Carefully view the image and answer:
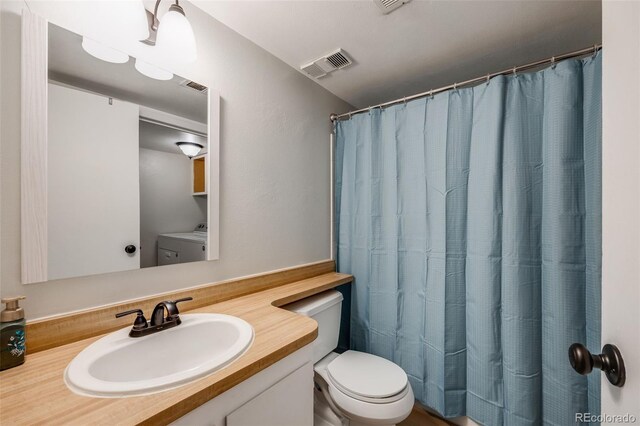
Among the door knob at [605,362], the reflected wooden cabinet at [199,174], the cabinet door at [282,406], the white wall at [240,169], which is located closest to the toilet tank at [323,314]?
the white wall at [240,169]

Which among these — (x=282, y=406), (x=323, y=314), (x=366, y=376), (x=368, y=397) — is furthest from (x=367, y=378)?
(x=282, y=406)

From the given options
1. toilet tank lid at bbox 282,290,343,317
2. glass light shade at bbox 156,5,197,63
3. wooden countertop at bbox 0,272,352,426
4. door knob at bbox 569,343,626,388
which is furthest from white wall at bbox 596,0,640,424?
glass light shade at bbox 156,5,197,63

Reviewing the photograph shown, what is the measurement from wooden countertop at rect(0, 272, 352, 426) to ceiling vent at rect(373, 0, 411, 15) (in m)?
1.40

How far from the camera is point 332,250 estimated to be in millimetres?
1978

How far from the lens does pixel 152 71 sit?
3.36ft

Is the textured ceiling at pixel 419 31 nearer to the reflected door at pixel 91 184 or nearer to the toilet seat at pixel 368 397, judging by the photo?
the reflected door at pixel 91 184

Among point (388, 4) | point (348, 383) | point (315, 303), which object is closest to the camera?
point (388, 4)

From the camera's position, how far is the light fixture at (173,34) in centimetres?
93

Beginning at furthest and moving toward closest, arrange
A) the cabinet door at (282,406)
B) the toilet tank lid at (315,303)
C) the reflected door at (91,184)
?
the toilet tank lid at (315,303)
the reflected door at (91,184)
the cabinet door at (282,406)

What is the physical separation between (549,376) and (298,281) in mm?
1320

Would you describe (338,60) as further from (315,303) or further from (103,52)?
(315,303)

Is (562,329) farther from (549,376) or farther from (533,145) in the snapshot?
(533,145)

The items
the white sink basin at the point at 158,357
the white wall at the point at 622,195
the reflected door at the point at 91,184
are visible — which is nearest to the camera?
the white wall at the point at 622,195

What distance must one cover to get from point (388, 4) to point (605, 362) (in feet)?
4.62
